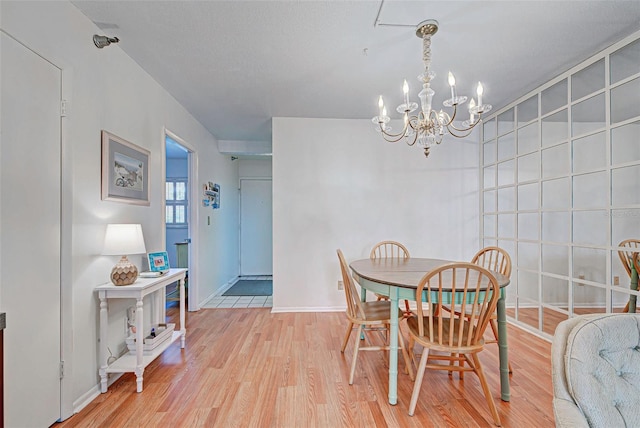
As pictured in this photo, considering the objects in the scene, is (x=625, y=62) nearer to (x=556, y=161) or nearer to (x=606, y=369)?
(x=556, y=161)

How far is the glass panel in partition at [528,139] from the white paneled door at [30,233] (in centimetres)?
393

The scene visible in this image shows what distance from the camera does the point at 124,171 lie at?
228 cm

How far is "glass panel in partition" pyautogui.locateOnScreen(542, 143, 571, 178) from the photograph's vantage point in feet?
8.81

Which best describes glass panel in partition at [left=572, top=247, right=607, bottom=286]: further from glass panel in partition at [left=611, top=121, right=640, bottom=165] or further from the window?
the window

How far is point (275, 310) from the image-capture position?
12.3 feet

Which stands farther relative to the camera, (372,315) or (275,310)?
(275,310)

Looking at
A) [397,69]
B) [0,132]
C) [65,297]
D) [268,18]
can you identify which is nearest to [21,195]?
[0,132]

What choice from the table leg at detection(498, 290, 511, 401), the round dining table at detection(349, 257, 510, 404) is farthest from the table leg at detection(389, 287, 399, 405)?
the table leg at detection(498, 290, 511, 401)

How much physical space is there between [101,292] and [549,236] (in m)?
3.78

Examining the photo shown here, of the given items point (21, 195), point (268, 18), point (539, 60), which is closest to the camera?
point (21, 195)

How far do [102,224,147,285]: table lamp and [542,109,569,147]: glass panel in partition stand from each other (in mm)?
3650

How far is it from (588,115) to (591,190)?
631 mm

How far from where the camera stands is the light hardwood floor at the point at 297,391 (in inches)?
67.7

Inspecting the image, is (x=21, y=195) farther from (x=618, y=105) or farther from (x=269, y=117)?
(x=618, y=105)
